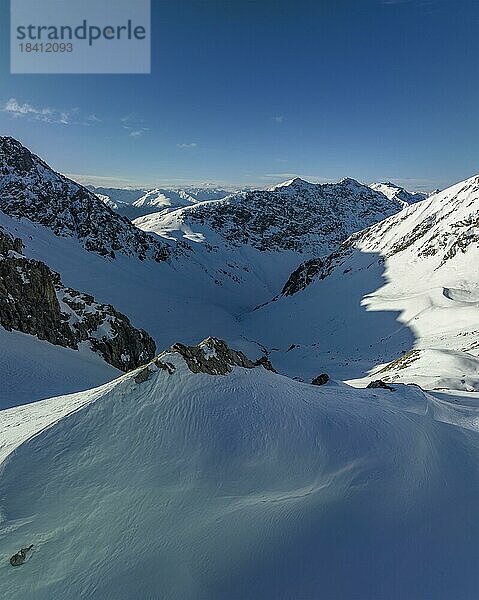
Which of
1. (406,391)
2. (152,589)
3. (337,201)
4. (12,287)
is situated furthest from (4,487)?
(337,201)

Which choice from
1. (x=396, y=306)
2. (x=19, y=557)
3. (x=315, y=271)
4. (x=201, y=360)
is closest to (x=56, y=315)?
(x=201, y=360)

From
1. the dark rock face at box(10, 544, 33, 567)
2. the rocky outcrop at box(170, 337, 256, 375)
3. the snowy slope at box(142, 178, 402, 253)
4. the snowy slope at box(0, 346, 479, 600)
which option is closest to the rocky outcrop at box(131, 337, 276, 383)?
the rocky outcrop at box(170, 337, 256, 375)

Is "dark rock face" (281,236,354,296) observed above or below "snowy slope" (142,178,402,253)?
below

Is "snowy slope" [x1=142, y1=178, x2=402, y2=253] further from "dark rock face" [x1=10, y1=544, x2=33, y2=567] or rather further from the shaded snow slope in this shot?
"dark rock face" [x1=10, y1=544, x2=33, y2=567]

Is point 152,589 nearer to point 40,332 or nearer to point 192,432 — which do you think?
point 192,432

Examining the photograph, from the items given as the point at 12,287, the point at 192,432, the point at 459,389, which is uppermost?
the point at 12,287

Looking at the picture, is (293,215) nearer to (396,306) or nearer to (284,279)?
(284,279)
